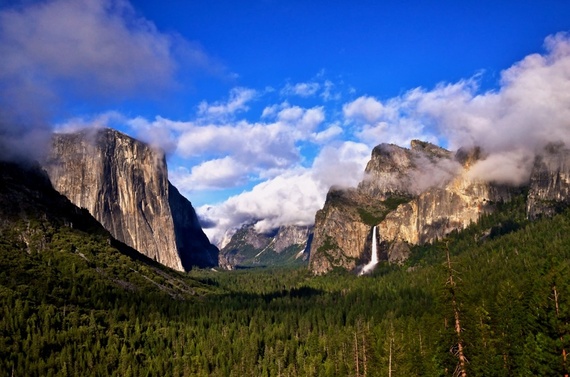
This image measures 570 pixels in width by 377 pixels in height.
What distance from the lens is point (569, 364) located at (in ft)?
190

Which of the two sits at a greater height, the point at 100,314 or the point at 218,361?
the point at 100,314

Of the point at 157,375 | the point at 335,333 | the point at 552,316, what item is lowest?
the point at 157,375

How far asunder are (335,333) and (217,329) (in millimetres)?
45535

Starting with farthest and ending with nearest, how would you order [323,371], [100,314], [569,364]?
[100,314], [323,371], [569,364]

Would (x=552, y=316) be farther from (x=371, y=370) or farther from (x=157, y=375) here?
(x=157, y=375)

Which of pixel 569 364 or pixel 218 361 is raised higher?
pixel 569 364

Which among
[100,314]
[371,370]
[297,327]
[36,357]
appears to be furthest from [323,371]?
[100,314]

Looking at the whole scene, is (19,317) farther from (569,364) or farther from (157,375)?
(569,364)

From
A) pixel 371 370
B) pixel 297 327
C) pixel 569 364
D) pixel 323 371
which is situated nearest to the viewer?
pixel 569 364

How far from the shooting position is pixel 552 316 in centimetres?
5903

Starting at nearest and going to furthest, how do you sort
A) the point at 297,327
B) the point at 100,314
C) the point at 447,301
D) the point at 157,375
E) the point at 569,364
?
1. the point at 447,301
2. the point at 569,364
3. the point at 157,375
4. the point at 100,314
5. the point at 297,327

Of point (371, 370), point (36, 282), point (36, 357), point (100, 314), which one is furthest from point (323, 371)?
point (36, 282)

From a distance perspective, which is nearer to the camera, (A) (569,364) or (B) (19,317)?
(A) (569,364)

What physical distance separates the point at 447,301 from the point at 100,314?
166m
